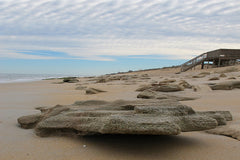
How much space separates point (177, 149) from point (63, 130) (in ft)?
2.92

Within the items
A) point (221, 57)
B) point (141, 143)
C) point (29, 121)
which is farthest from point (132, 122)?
point (221, 57)

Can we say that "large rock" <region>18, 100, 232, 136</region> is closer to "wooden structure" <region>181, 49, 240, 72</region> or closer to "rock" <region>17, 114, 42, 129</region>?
"rock" <region>17, 114, 42, 129</region>

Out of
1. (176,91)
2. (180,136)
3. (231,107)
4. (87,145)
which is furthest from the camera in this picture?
(176,91)

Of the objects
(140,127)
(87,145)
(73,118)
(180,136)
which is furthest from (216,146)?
(73,118)

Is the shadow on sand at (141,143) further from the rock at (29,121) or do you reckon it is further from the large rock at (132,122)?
the rock at (29,121)

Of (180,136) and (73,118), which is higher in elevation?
(73,118)

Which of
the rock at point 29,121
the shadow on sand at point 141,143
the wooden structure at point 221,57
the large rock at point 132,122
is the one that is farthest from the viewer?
the wooden structure at point 221,57

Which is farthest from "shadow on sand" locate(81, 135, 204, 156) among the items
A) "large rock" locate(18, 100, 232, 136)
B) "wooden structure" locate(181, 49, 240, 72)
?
"wooden structure" locate(181, 49, 240, 72)

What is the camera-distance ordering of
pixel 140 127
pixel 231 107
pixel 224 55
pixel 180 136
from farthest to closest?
1. pixel 224 55
2. pixel 231 107
3. pixel 180 136
4. pixel 140 127

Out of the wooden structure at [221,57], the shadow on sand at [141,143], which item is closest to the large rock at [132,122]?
the shadow on sand at [141,143]

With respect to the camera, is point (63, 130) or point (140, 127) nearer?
point (140, 127)

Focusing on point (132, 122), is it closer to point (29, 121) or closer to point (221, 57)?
point (29, 121)

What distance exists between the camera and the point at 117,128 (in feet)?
4.41

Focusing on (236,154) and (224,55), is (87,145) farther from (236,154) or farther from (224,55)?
(224,55)
